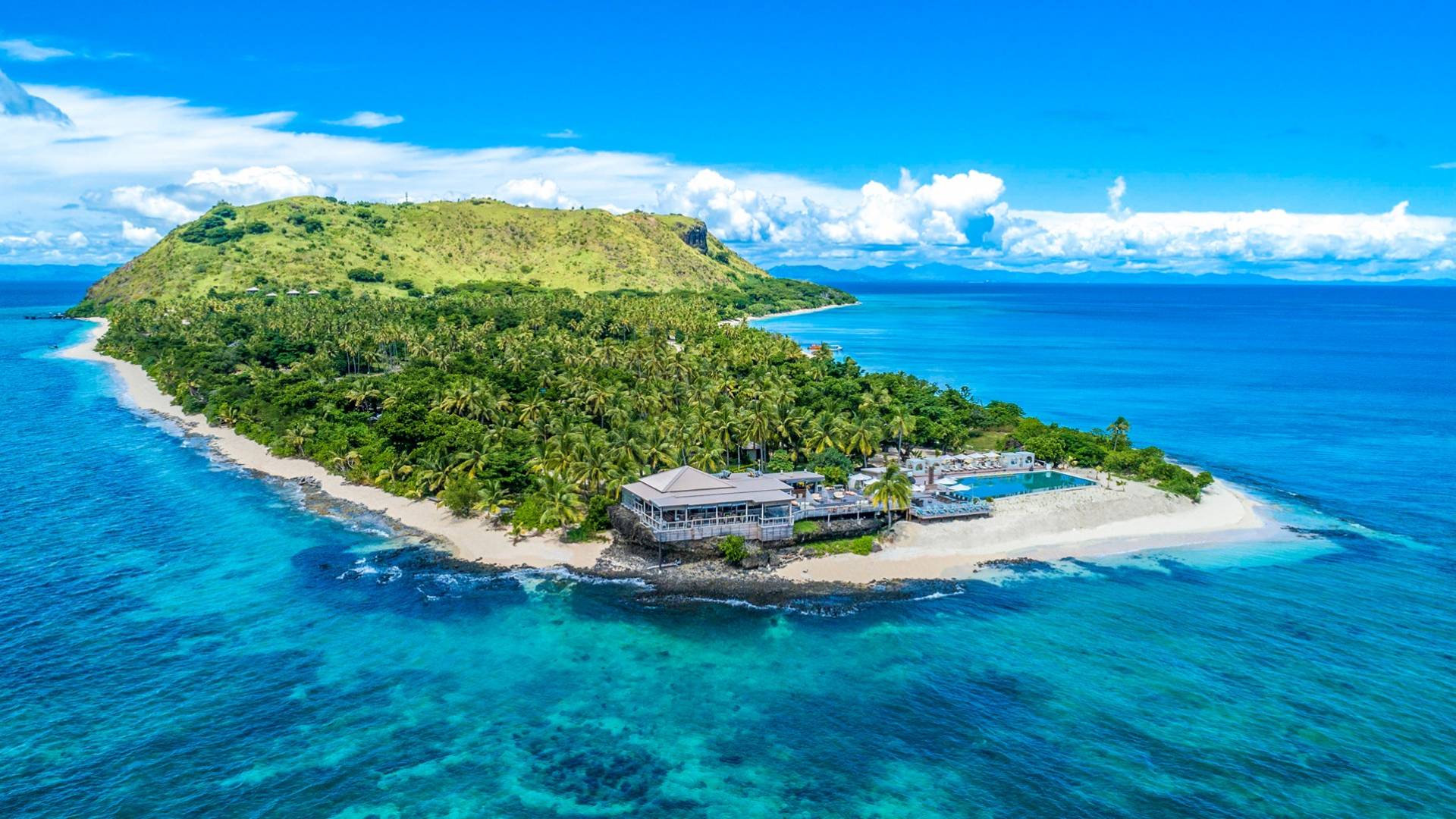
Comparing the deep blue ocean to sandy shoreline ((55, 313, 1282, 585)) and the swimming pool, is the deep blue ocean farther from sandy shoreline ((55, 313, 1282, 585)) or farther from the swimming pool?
the swimming pool

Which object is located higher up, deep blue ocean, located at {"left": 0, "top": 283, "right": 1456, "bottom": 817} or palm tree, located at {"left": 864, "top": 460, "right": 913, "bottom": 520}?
palm tree, located at {"left": 864, "top": 460, "right": 913, "bottom": 520}

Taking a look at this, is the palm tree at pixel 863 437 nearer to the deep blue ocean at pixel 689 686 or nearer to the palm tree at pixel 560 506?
the deep blue ocean at pixel 689 686

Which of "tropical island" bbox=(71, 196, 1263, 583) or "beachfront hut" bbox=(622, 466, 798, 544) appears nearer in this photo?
"beachfront hut" bbox=(622, 466, 798, 544)

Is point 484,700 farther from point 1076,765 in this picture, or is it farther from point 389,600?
point 1076,765

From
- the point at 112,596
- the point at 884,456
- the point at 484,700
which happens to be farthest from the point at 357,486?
the point at 884,456

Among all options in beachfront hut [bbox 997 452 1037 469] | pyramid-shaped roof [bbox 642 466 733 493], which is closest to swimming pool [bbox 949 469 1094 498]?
beachfront hut [bbox 997 452 1037 469]

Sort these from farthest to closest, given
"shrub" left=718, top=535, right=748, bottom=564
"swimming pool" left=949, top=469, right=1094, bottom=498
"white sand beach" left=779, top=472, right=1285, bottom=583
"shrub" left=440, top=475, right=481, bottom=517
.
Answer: "swimming pool" left=949, top=469, right=1094, bottom=498, "shrub" left=440, top=475, right=481, bottom=517, "white sand beach" left=779, top=472, right=1285, bottom=583, "shrub" left=718, top=535, right=748, bottom=564

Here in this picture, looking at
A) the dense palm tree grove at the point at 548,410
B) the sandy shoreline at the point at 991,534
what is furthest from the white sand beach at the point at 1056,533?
the dense palm tree grove at the point at 548,410

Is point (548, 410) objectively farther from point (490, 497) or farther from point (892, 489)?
point (892, 489)
